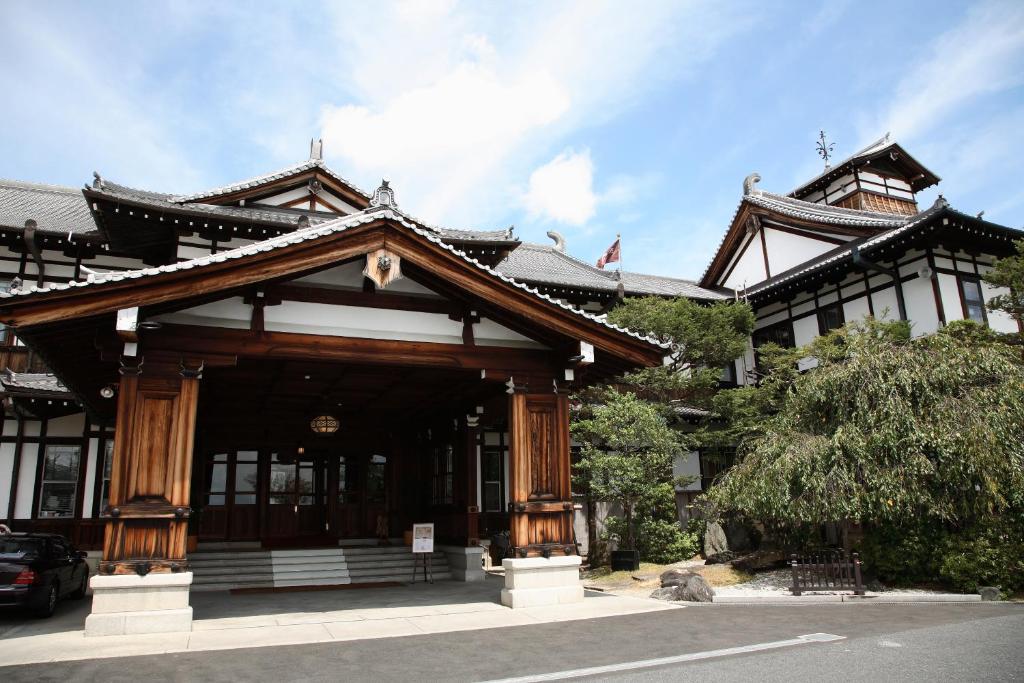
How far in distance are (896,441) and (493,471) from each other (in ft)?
35.0

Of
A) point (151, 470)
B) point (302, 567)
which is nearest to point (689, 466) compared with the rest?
point (302, 567)

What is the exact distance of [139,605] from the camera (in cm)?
878

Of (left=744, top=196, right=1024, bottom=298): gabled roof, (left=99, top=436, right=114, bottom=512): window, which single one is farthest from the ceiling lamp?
(left=744, top=196, right=1024, bottom=298): gabled roof

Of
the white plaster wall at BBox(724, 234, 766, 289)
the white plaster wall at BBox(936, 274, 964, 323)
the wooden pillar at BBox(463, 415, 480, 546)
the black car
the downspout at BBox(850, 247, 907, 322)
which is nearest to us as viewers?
the black car

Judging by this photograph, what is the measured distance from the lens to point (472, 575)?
50.3 feet

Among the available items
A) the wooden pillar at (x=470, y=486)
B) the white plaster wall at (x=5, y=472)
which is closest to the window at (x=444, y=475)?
the wooden pillar at (x=470, y=486)

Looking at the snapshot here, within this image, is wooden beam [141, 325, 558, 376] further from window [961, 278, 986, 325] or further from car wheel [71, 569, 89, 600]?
window [961, 278, 986, 325]

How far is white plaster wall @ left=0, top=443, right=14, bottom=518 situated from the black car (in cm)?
496

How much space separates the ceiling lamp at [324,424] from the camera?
17422mm

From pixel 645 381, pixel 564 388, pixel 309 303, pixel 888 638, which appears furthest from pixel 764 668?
pixel 645 381

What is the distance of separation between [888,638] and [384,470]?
1355 centimetres

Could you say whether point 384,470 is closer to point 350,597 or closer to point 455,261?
point 350,597

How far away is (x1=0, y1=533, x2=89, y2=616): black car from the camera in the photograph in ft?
33.0

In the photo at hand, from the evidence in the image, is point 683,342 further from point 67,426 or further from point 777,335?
point 67,426
